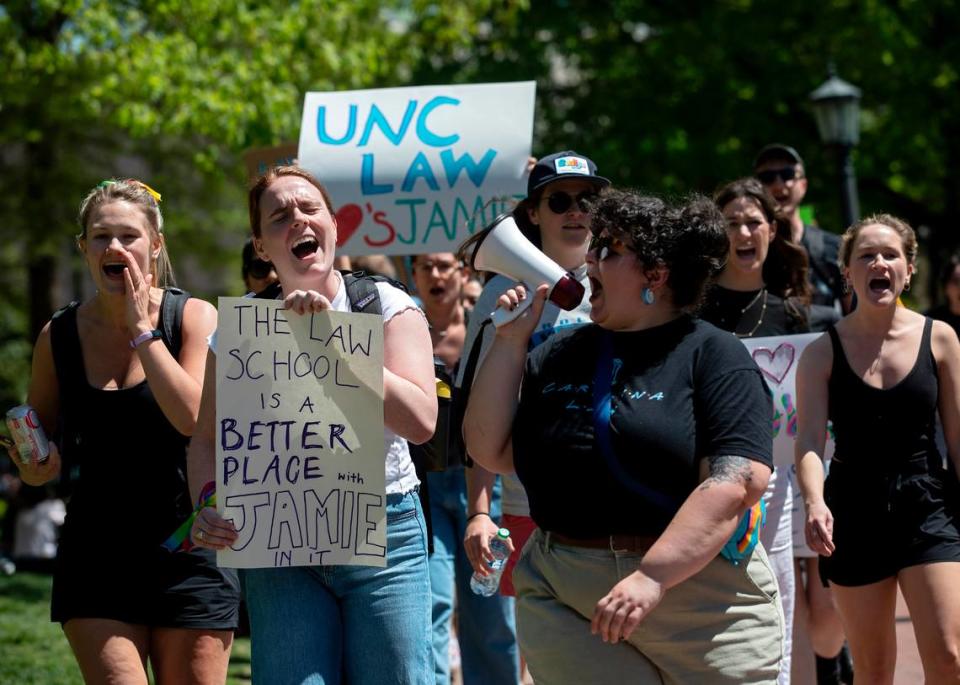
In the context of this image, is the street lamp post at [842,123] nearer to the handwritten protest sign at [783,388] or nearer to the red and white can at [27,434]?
the handwritten protest sign at [783,388]

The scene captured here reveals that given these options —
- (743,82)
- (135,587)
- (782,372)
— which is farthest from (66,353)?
(743,82)

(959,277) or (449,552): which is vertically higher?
(959,277)

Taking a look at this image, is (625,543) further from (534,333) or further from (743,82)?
(743,82)

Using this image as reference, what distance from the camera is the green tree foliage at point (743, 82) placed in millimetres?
19031

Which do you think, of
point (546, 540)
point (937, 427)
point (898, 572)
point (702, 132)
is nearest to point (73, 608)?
point (546, 540)

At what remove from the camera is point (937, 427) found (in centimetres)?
518

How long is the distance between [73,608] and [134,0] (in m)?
11.1

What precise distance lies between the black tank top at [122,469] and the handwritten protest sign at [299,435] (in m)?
0.59

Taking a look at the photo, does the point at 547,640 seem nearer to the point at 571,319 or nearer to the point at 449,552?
the point at 571,319

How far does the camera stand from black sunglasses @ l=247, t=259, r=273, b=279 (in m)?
5.76

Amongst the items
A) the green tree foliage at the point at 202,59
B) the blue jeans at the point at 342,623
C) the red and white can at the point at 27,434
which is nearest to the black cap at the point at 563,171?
the blue jeans at the point at 342,623

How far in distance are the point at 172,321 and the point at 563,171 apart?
155 centimetres

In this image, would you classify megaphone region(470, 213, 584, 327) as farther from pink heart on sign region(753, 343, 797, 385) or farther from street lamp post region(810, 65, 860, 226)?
street lamp post region(810, 65, 860, 226)

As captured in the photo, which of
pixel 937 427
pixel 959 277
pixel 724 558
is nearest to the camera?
pixel 724 558
